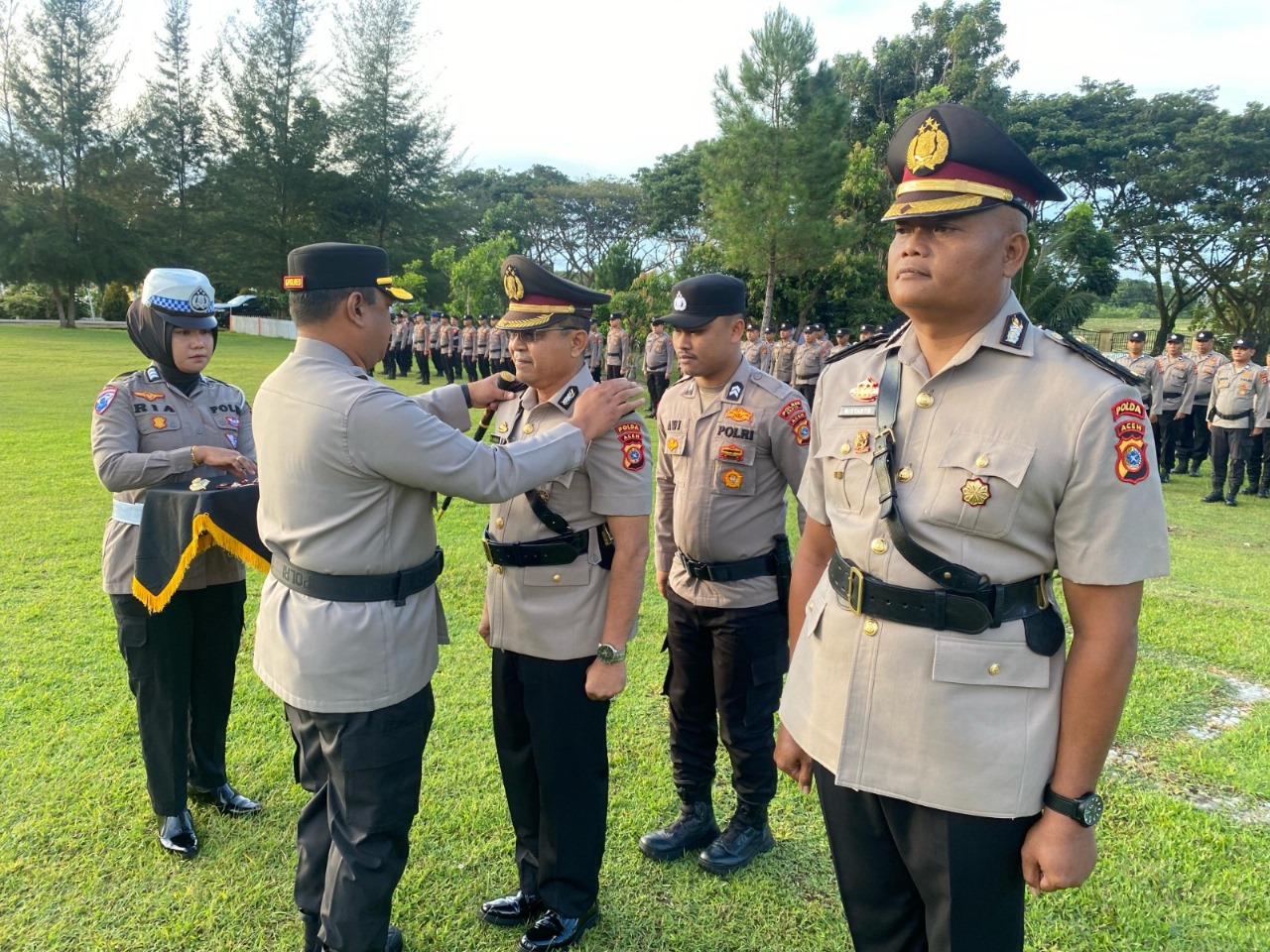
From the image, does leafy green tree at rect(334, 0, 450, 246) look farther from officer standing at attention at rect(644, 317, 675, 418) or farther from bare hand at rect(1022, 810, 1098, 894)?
bare hand at rect(1022, 810, 1098, 894)

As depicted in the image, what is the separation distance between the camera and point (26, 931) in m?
2.53

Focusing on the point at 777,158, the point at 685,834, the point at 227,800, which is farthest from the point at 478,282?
the point at 685,834

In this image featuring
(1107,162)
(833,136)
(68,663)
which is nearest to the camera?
(68,663)

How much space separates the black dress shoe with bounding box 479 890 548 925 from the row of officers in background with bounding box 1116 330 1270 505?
33.8ft

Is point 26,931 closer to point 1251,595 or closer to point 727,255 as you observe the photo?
point 1251,595

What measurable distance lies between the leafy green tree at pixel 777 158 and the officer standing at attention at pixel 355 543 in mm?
25198

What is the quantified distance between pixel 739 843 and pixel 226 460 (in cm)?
244

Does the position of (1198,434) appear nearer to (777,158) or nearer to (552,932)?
(552,932)

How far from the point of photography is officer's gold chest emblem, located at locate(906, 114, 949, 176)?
Answer: 165 cm

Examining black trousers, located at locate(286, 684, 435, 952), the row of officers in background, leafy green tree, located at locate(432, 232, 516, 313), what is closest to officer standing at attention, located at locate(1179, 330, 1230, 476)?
the row of officers in background

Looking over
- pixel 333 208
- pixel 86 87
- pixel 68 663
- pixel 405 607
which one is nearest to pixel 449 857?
pixel 405 607

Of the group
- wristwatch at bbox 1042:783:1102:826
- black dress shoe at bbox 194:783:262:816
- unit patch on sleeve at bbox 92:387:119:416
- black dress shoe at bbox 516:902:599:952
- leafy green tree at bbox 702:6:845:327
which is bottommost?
black dress shoe at bbox 194:783:262:816

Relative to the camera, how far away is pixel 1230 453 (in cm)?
1090

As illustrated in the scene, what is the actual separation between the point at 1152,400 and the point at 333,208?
43.9m
